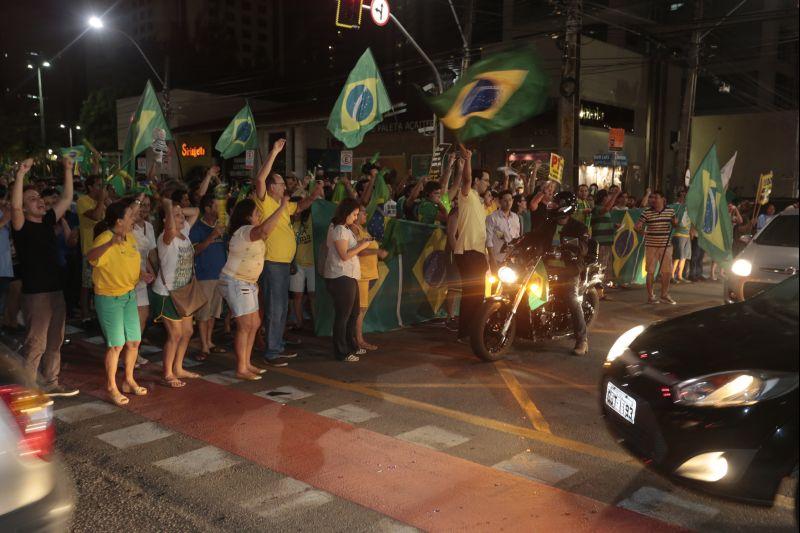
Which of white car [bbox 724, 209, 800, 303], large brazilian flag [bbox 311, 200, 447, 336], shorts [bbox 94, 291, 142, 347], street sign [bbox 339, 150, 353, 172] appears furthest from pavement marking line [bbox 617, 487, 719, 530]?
street sign [bbox 339, 150, 353, 172]

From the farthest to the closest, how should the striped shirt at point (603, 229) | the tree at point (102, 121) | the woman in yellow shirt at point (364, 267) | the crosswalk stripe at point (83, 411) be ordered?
the tree at point (102, 121) → the striped shirt at point (603, 229) → the woman in yellow shirt at point (364, 267) → the crosswalk stripe at point (83, 411)

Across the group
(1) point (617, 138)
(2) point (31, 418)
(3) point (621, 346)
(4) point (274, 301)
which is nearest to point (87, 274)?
(4) point (274, 301)

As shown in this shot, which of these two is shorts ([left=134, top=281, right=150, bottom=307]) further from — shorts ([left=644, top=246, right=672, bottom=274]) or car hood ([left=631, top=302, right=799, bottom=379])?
shorts ([left=644, top=246, right=672, bottom=274])

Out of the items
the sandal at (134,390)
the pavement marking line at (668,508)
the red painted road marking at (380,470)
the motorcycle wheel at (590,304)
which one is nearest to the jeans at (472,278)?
the motorcycle wheel at (590,304)

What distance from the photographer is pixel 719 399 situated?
11.8ft

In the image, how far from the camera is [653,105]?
3359 centimetres

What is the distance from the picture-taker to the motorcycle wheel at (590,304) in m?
8.75

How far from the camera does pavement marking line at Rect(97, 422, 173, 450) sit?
5191 mm

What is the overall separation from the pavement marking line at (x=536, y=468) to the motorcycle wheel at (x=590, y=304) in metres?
4.11

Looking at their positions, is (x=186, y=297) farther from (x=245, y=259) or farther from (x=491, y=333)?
(x=491, y=333)

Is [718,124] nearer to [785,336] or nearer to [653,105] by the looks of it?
[653,105]

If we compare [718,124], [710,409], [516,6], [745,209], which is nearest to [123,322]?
[710,409]

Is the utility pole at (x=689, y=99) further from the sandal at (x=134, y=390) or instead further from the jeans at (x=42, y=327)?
the jeans at (x=42, y=327)

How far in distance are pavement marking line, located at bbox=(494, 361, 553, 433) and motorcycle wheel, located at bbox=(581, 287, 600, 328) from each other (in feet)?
5.96
